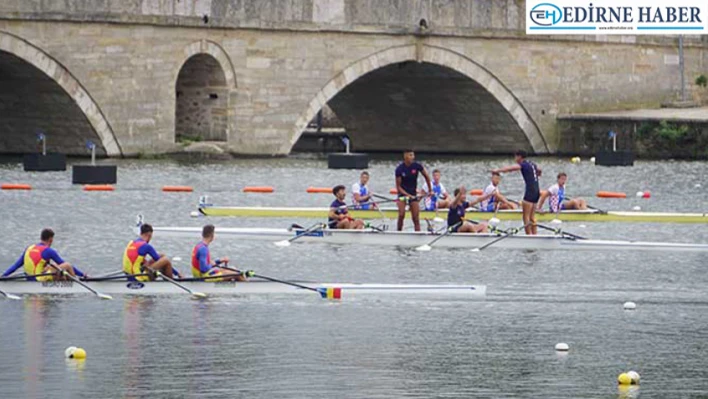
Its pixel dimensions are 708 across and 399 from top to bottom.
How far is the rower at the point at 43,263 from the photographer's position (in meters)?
27.0

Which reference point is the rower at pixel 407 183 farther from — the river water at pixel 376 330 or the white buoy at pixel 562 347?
the white buoy at pixel 562 347

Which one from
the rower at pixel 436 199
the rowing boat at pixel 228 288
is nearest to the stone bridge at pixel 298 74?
the rower at pixel 436 199

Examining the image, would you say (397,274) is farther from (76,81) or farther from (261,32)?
(261,32)

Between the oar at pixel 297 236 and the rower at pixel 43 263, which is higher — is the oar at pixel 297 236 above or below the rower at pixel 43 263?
above

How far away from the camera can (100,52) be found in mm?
55781

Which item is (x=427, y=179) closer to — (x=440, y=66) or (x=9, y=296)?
(x=9, y=296)

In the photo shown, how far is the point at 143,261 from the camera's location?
27.6 m

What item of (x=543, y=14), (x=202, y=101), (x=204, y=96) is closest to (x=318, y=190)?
(x=204, y=96)

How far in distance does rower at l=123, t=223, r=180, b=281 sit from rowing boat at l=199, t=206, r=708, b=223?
12680 millimetres

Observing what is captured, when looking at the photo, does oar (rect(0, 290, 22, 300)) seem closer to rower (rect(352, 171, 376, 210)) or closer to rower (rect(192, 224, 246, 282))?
rower (rect(192, 224, 246, 282))

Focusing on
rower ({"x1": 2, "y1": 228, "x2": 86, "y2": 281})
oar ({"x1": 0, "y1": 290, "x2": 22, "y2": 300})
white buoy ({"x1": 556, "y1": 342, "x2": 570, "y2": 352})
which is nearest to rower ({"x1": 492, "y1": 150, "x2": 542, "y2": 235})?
rower ({"x1": 2, "y1": 228, "x2": 86, "y2": 281})

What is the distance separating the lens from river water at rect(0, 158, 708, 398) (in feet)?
70.6

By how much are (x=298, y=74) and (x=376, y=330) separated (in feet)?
120

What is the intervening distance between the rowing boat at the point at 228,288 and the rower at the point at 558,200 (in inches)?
434
